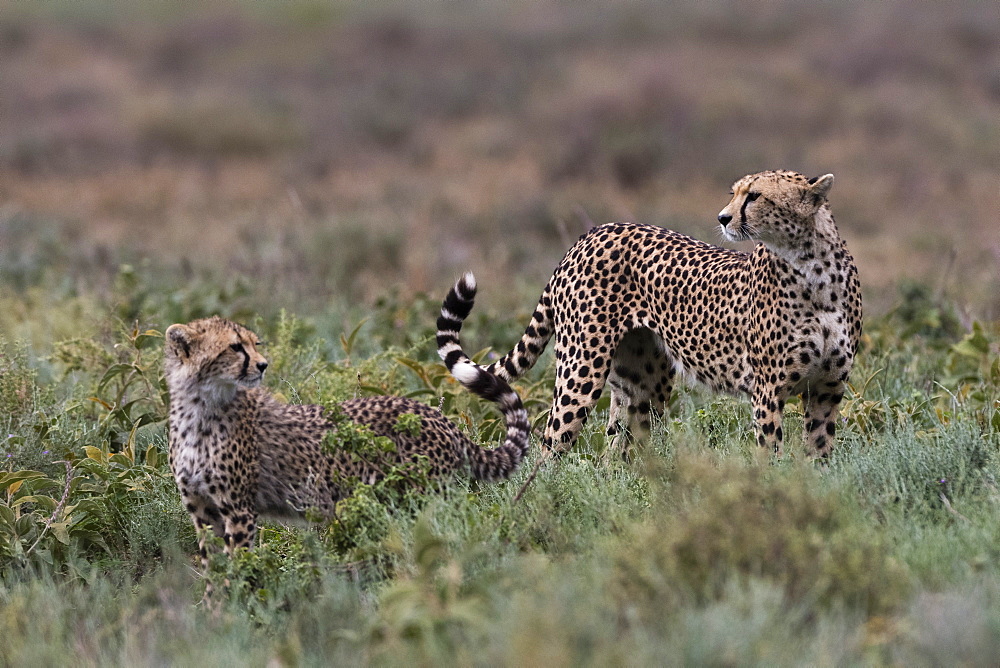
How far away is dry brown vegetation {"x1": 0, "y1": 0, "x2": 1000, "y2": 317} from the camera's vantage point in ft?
35.3

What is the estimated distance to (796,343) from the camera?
4.05 m

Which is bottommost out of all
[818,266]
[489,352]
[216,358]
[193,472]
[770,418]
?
[489,352]

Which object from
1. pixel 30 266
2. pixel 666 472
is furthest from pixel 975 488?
pixel 30 266

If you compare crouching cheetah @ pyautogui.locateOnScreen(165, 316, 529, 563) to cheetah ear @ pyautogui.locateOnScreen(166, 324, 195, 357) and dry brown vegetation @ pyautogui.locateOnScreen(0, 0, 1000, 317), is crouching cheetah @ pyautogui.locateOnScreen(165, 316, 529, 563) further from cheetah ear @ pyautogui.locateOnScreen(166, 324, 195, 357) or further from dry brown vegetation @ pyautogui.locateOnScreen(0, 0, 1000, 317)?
dry brown vegetation @ pyautogui.locateOnScreen(0, 0, 1000, 317)

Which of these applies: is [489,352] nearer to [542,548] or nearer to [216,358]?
[216,358]

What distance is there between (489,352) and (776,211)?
249 centimetres

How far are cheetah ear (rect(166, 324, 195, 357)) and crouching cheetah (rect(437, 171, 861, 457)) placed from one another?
0.90 metres

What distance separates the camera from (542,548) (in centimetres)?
361

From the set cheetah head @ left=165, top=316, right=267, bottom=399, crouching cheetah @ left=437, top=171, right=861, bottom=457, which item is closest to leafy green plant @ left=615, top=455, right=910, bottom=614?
crouching cheetah @ left=437, top=171, right=861, bottom=457

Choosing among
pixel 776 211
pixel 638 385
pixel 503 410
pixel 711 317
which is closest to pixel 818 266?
pixel 776 211

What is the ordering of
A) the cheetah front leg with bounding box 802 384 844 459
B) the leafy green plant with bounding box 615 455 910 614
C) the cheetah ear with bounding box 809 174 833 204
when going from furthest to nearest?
1. the cheetah front leg with bounding box 802 384 844 459
2. the cheetah ear with bounding box 809 174 833 204
3. the leafy green plant with bounding box 615 455 910 614

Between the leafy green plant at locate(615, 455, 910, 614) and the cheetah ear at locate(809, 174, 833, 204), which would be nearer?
the leafy green plant at locate(615, 455, 910, 614)

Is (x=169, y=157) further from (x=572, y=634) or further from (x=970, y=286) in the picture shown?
(x=572, y=634)

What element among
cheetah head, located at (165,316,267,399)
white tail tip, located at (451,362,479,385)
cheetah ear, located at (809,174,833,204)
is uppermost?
cheetah ear, located at (809,174,833,204)
